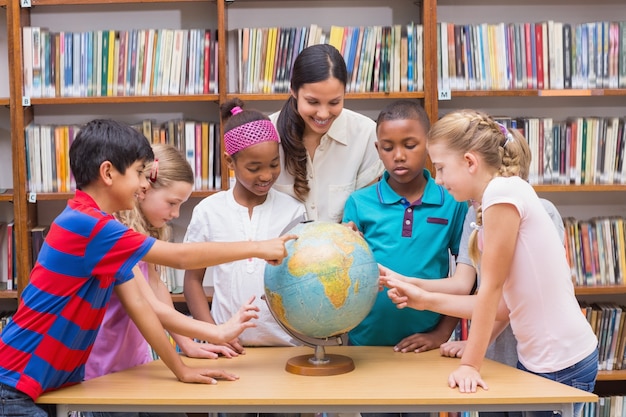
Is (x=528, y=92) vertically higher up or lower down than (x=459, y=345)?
higher up

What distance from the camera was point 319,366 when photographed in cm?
274

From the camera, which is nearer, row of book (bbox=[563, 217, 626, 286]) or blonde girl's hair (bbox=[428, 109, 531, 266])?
blonde girl's hair (bbox=[428, 109, 531, 266])

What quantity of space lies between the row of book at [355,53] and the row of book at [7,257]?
5.86 ft

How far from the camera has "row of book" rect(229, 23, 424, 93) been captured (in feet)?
15.8

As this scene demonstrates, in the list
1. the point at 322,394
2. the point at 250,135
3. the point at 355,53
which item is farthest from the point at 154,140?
the point at 322,394

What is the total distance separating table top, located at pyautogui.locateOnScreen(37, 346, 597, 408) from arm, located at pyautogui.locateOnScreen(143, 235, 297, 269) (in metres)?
0.41

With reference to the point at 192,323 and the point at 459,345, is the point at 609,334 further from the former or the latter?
the point at 192,323

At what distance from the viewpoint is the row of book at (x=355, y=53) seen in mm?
4820

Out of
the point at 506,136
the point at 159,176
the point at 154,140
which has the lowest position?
the point at 159,176

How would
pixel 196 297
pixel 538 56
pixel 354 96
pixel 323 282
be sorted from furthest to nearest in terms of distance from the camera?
pixel 538 56 → pixel 354 96 → pixel 196 297 → pixel 323 282

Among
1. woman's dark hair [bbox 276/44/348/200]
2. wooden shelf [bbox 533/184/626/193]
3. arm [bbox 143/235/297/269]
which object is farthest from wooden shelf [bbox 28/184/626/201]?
arm [bbox 143/235/297/269]

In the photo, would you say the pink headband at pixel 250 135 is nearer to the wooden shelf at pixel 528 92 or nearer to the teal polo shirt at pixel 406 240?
the teal polo shirt at pixel 406 240

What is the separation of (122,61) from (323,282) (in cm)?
283

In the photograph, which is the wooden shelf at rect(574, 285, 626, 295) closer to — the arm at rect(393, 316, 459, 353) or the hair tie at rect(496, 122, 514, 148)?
the arm at rect(393, 316, 459, 353)
